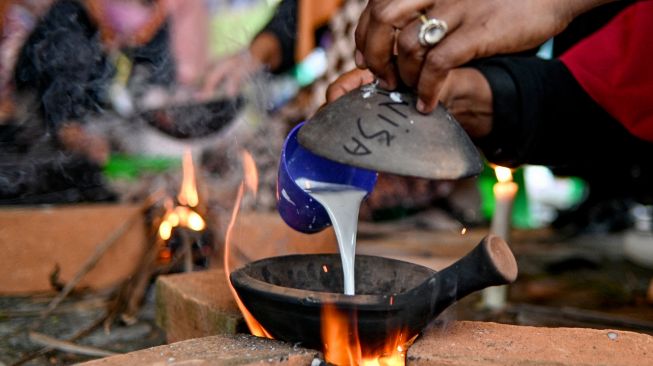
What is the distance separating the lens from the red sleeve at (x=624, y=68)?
9.70 feet

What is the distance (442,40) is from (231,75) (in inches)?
131

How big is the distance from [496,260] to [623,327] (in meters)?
1.68

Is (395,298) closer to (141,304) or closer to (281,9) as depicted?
(141,304)

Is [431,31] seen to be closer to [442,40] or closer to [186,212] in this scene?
[442,40]

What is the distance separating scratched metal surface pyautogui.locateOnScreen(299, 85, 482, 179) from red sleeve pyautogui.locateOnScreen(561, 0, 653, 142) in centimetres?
168

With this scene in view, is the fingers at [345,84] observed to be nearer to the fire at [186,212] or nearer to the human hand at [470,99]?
the human hand at [470,99]

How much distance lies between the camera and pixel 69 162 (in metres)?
4.32

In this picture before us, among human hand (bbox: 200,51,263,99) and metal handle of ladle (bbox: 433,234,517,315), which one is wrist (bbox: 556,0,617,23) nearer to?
metal handle of ladle (bbox: 433,234,517,315)

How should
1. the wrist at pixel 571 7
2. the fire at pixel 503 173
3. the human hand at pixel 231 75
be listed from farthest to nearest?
1. the human hand at pixel 231 75
2. the fire at pixel 503 173
3. the wrist at pixel 571 7

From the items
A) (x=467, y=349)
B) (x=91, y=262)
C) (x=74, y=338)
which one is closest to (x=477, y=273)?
(x=467, y=349)

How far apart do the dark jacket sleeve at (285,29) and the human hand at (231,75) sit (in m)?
0.38

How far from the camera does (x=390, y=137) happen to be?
152 centimetres

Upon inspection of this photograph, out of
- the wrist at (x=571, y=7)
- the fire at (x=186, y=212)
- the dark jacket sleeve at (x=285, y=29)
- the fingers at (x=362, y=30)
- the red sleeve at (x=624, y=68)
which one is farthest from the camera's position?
the dark jacket sleeve at (x=285, y=29)

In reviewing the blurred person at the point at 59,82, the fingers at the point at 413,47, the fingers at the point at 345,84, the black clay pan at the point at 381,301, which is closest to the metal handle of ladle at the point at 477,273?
the black clay pan at the point at 381,301
